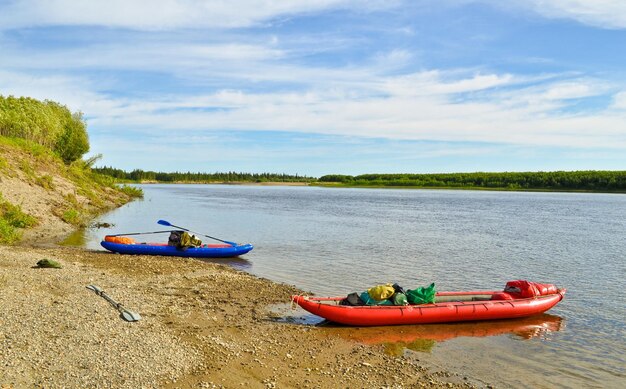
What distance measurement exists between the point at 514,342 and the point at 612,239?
1039 inches

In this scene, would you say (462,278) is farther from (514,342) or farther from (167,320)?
(167,320)

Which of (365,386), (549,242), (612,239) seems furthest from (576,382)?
(612,239)

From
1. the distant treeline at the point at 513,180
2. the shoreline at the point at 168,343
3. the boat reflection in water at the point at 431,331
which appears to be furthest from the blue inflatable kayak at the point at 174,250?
the distant treeline at the point at 513,180

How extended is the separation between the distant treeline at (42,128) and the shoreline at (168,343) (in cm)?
4608

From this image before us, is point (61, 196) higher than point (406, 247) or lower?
higher

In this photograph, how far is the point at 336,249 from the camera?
28438 millimetres

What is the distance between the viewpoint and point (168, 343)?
10742 millimetres

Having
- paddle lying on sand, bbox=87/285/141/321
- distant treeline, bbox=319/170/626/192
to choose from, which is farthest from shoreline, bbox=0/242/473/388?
distant treeline, bbox=319/170/626/192

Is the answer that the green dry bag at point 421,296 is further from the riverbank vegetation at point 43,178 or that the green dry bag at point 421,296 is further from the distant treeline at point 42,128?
the distant treeline at point 42,128

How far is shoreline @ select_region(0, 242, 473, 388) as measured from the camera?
29.3ft

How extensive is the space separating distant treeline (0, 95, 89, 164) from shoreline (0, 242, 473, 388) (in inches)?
1814

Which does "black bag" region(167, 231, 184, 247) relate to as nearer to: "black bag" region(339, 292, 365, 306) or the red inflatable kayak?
the red inflatable kayak

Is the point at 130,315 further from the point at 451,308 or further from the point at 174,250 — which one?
the point at 174,250

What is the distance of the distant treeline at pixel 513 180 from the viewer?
12504 cm
